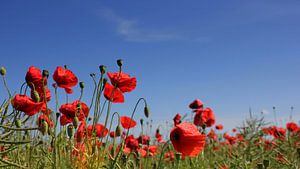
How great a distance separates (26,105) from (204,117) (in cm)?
241

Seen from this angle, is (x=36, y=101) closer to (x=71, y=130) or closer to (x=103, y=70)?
(x=71, y=130)

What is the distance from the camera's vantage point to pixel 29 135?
265 centimetres

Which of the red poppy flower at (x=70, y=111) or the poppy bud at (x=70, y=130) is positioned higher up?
the red poppy flower at (x=70, y=111)

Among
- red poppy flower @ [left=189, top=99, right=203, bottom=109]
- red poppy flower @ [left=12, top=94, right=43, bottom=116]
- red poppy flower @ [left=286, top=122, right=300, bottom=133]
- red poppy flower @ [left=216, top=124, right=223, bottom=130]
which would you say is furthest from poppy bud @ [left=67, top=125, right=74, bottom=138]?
red poppy flower @ [left=216, top=124, right=223, bottom=130]

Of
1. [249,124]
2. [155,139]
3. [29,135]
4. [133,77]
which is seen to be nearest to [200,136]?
[133,77]

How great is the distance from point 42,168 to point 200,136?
2.99 feet

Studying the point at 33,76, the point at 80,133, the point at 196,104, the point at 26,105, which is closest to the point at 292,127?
the point at 196,104

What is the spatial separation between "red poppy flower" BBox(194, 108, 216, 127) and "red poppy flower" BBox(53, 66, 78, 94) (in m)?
1.83

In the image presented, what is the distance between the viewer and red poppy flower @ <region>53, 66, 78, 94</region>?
2.12 m

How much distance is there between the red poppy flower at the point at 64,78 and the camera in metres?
2.12

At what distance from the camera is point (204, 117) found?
3922 mm

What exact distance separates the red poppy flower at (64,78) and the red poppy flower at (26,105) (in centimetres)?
31

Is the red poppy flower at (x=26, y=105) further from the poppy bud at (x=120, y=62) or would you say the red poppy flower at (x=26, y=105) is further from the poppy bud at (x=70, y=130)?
the poppy bud at (x=120, y=62)

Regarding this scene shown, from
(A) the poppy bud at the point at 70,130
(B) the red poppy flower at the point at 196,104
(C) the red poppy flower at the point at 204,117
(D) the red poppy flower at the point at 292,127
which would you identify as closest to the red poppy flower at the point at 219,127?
(D) the red poppy flower at the point at 292,127
